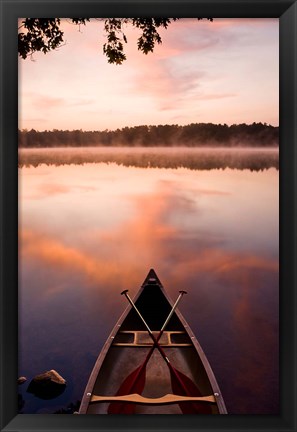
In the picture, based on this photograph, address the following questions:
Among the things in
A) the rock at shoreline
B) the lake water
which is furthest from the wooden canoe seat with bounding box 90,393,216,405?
the rock at shoreline

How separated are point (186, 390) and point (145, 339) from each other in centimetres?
42

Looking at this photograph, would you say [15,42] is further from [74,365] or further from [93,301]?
[74,365]

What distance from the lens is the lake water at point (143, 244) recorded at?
6.94ft

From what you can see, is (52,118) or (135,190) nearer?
(52,118)

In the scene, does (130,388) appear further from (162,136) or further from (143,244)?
(162,136)

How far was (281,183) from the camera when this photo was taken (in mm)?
1745

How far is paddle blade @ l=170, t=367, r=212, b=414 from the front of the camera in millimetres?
1869

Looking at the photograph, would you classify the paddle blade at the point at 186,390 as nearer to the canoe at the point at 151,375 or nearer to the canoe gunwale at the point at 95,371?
the canoe at the point at 151,375

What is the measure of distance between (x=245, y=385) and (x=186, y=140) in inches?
55.0

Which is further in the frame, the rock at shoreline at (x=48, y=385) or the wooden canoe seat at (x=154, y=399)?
the rock at shoreline at (x=48, y=385)

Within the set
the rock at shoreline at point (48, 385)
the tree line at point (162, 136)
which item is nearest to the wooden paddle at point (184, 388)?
the rock at shoreline at point (48, 385)

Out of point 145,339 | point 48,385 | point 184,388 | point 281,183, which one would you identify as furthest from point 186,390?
point 281,183

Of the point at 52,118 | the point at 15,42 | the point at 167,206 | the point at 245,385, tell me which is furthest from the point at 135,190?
the point at 245,385

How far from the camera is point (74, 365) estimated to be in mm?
2580
